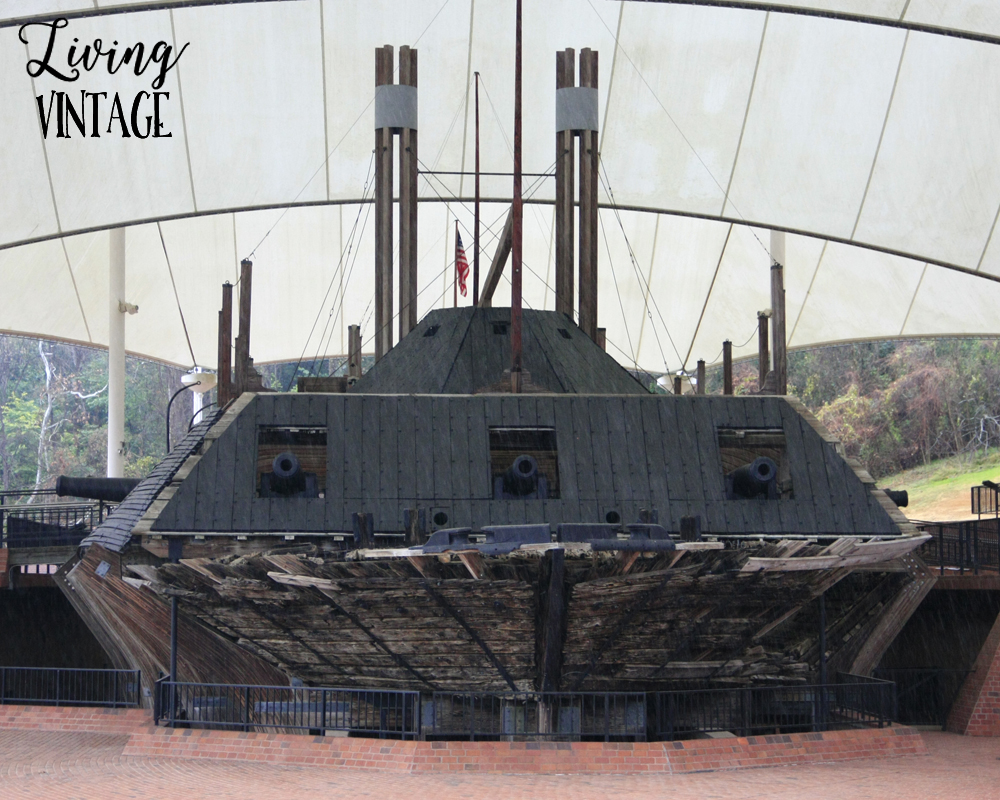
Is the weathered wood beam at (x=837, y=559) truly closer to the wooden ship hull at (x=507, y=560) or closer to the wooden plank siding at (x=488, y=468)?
the wooden ship hull at (x=507, y=560)

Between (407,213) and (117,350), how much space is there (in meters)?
11.4

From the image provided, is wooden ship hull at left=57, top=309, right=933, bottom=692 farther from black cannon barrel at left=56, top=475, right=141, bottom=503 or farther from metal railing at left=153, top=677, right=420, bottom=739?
black cannon barrel at left=56, top=475, right=141, bottom=503

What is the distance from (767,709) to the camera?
12.8 meters

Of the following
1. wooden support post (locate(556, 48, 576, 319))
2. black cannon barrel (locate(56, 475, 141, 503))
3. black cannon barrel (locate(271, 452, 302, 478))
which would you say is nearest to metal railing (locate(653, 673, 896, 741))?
black cannon barrel (locate(271, 452, 302, 478))

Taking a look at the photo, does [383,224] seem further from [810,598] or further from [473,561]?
[473,561]

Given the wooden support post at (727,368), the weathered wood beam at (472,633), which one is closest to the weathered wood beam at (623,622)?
the weathered wood beam at (472,633)

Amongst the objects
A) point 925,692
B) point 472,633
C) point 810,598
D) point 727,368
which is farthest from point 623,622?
point 727,368

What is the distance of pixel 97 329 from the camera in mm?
34000

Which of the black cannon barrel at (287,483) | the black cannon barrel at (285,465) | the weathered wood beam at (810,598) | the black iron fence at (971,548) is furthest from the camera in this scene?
the black iron fence at (971,548)

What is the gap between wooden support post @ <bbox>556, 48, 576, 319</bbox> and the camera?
61.1 ft

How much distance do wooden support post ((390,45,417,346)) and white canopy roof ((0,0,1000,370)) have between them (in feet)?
14.9

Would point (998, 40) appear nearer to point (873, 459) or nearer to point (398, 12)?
point (398, 12)

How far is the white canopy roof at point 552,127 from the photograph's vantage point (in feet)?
77.5

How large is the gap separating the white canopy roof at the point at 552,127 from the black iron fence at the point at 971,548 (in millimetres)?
6894
